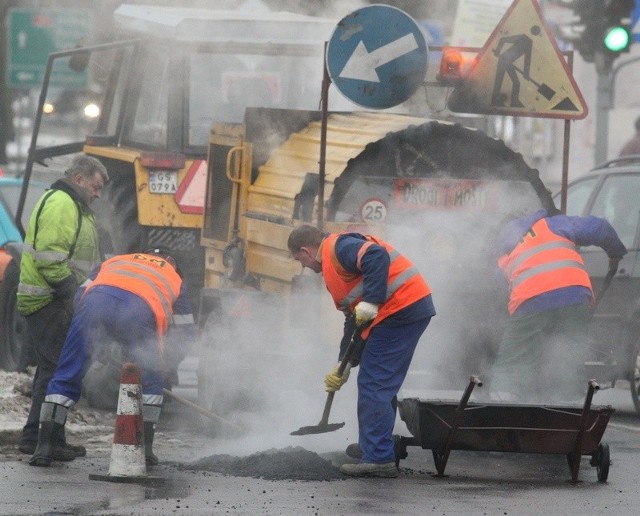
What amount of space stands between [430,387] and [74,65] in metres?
4.17

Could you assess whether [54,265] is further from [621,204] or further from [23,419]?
[621,204]

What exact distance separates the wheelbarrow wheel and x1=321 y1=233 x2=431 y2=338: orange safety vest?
110 centimetres

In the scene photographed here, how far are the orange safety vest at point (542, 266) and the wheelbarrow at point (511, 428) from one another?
1.27 metres

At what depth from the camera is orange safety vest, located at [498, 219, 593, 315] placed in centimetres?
853

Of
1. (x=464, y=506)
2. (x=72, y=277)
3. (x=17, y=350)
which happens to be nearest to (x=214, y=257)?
(x=17, y=350)

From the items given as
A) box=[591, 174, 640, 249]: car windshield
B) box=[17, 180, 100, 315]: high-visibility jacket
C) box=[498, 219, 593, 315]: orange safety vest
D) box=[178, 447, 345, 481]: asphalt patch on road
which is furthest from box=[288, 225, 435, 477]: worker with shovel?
box=[591, 174, 640, 249]: car windshield

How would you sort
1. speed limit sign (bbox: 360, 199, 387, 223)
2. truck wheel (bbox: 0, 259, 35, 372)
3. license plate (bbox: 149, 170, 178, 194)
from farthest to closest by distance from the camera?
license plate (bbox: 149, 170, 178, 194), truck wheel (bbox: 0, 259, 35, 372), speed limit sign (bbox: 360, 199, 387, 223)

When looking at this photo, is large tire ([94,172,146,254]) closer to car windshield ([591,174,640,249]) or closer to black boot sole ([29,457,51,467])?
car windshield ([591,174,640,249])

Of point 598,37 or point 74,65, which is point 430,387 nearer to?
point 74,65

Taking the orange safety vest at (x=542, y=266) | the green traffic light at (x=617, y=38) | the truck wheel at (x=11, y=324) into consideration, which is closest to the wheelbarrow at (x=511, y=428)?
the orange safety vest at (x=542, y=266)

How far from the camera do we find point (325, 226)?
357 inches

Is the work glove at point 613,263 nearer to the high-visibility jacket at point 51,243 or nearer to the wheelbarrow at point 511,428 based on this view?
the wheelbarrow at point 511,428

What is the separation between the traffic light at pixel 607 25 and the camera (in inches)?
564

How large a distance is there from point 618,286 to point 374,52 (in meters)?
2.76
